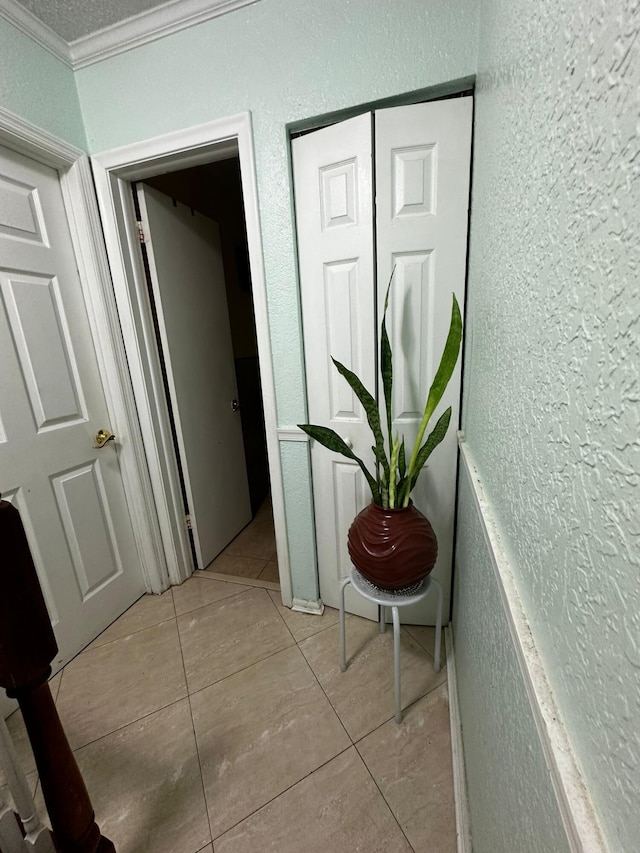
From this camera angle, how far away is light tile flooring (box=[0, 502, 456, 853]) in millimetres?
917

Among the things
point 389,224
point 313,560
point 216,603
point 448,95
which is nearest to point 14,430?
point 216,603

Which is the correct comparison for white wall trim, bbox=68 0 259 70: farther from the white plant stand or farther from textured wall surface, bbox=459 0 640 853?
the white plant stand

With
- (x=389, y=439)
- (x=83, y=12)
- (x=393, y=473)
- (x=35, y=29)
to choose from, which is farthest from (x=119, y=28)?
(x=393, y=473)

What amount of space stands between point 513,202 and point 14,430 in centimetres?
164

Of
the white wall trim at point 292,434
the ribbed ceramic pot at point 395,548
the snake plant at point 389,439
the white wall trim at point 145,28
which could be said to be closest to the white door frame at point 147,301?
the white wall trim at point 292,434

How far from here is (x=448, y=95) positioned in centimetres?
111

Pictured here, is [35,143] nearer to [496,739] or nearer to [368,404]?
[368,404]

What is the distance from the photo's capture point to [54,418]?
140 cm

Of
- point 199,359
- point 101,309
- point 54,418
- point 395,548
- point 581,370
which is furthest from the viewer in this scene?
point 199,359

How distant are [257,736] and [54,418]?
54.7 inches

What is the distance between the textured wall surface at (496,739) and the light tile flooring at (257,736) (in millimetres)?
222

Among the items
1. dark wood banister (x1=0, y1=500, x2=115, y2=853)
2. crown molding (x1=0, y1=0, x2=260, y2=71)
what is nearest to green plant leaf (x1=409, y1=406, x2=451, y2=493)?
dark wood banister (x1=0, y1=500, x2=115, y2=853)

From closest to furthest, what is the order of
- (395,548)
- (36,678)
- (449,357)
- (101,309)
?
(36,678) < (449,357) < (395,548) < (101,309)

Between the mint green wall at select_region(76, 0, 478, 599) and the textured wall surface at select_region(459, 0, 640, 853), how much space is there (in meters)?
0.66
